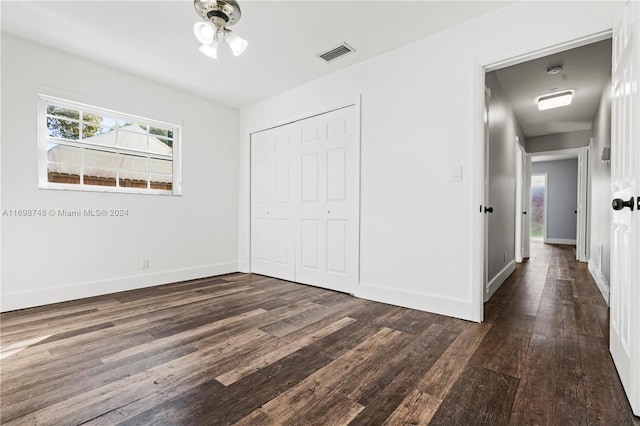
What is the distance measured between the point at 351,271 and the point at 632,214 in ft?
7.50

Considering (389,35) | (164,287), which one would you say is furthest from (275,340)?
(389,35)

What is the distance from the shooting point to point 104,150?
3.38m

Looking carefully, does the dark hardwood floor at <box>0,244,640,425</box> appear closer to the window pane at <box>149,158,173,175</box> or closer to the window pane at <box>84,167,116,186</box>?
the window pane at <box>84,167,116,186</box>

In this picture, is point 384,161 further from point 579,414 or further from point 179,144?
point 179,144

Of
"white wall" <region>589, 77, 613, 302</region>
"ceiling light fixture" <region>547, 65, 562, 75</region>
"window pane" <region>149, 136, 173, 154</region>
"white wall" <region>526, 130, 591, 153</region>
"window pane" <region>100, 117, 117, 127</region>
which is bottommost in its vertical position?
"white wall" <region>589, 77, 613, 302</region>

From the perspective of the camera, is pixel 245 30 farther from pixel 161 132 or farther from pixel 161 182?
pixel 161 182

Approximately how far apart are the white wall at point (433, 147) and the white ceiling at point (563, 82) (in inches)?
49.7

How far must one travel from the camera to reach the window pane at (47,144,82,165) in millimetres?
3016

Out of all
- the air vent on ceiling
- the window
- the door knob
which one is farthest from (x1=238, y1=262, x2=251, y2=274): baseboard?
the door knob

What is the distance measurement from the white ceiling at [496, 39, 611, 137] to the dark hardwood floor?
8.37ft

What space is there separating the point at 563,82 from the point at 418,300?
11.5ft

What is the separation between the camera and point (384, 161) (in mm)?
3023

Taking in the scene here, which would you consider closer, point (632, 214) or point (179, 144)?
point (632, 214)

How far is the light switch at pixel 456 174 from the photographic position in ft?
8.34
